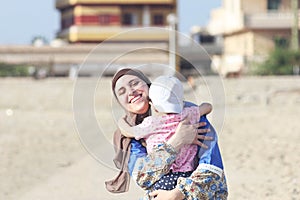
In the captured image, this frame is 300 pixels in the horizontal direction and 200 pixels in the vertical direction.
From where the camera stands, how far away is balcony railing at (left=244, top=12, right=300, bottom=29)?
47.1 meters

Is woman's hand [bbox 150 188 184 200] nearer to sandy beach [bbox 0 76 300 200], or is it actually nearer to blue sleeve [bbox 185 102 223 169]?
blue sleeve [bbox 185 102 223 169]

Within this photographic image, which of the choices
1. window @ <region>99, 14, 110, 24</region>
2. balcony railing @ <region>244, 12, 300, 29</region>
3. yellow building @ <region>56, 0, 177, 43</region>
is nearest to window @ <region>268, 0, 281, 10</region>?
balcony railing @ <region>244, 12, 300, 29</region>

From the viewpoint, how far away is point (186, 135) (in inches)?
148

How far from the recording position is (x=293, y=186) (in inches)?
359

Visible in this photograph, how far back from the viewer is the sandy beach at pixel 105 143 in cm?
832

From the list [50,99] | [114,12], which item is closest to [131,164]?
[50,99]

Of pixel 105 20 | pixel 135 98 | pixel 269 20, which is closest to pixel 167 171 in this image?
pixel 135 98

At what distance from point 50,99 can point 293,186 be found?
1991cm

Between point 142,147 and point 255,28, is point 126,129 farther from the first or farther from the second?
point 255,28

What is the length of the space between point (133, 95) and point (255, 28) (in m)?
44.1

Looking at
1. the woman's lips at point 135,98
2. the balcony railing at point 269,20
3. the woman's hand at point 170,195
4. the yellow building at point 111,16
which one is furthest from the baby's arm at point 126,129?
the yellow building at point 111,16

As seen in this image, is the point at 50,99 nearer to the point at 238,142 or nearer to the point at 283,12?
the point at 238,142

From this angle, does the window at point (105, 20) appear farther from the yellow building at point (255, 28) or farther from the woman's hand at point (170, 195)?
the woman's hand at point (170, 195)

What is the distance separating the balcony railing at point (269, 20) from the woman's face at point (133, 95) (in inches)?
1719
